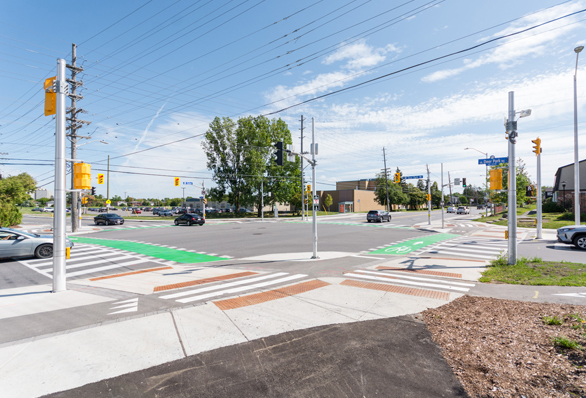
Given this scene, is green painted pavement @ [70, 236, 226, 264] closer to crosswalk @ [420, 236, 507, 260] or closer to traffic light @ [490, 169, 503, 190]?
crosswalk @ [420, 236, 507, 260]

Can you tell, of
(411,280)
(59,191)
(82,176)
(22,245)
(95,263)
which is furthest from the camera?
(22,245)

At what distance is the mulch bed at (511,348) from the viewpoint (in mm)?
3436

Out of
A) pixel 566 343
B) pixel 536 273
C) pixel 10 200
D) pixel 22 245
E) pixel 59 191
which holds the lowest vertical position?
pixel 536 273

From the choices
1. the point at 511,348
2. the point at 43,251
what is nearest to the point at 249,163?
the point at 43,251

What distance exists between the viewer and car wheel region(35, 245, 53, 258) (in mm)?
13992

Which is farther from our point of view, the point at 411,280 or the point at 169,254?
the point at 169,254

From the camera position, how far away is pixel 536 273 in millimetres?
9414

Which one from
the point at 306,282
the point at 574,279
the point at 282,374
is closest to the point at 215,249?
the point at 306,282

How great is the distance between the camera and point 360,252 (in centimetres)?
1559

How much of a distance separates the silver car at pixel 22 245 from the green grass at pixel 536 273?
17.2m

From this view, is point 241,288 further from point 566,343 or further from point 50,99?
point 50,99

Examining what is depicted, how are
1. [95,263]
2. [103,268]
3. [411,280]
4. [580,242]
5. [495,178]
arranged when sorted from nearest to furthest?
1. [411,280]
2. [495,178]
3. [103,268]
4. [95,263]
5. [580,242]

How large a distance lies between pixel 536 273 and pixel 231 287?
939 cm

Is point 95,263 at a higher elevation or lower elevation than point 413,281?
lower
